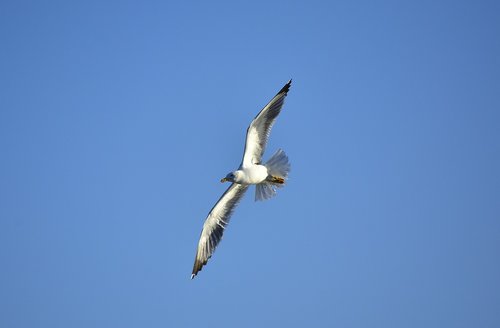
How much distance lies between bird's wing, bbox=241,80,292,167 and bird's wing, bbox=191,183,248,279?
846mm

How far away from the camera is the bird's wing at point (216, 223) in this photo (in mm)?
12688

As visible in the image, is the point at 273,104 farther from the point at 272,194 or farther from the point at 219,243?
the point at 219,243

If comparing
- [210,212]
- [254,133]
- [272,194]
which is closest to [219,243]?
[210,212]

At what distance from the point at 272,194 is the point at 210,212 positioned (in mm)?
1290

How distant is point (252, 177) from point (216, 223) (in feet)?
4.61

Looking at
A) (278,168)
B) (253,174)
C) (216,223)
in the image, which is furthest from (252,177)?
(216,223)

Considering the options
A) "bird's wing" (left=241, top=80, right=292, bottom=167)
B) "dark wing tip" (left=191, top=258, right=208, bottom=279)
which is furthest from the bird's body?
"dark wing tip" (left=191, top=258, right=208, bottom=279)

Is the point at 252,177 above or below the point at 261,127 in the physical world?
below

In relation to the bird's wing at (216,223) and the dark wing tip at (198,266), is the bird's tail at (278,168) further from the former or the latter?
the dark wing tip at (198,266)

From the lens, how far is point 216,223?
12750 mm

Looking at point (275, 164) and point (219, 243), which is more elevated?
point (275, 164)

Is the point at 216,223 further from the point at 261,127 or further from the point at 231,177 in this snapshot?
the point at 261,127

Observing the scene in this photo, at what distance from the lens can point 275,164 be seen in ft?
39.9

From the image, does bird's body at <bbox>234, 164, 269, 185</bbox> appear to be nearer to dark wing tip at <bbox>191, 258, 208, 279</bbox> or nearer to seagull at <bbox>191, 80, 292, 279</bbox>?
seagull at <bbox>191, 80, 292, 279</bbox>
